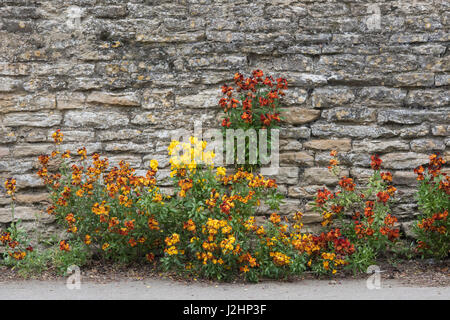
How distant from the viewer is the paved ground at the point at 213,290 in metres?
3.50

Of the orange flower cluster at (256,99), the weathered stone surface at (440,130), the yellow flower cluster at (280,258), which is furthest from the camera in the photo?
the weathered stone surface at (440,130)

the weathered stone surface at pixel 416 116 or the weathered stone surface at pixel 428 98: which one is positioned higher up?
the weathered stone surface at pixel 428 98

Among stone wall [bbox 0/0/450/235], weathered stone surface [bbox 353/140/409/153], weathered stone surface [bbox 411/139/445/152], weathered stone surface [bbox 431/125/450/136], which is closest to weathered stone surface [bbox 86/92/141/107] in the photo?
stone wall [bbox 0/0/450/235]

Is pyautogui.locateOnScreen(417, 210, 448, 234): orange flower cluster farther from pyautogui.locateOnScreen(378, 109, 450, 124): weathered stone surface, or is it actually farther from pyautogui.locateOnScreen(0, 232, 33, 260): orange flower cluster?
pyautogui.locateOnScreen(0, 232, 33, 260): orange flower cluster

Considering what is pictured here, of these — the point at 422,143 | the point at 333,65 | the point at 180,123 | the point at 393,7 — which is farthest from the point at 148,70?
the point at 422,143

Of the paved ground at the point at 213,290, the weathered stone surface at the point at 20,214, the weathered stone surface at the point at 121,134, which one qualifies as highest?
the weathered stone surface at the point at 121,134

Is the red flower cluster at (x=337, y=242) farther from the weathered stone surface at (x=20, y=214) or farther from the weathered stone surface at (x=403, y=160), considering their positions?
the weathered stone surface at (x=20, y=214)

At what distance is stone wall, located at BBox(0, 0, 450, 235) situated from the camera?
4.49 m

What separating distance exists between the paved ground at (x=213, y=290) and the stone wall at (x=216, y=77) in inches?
34.8

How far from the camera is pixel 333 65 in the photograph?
14.8 ft

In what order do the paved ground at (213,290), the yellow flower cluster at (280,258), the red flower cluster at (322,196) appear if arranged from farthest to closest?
the red flower cluster at (322,196), the yellow flower cluster at (280,258), the paved ground at (213,290)

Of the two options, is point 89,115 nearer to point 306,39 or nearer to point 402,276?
point 306,39

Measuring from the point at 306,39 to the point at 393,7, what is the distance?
87 cm

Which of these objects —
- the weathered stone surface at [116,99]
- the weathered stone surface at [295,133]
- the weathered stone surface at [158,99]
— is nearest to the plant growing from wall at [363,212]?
the weathered stone surface at [295,133]
